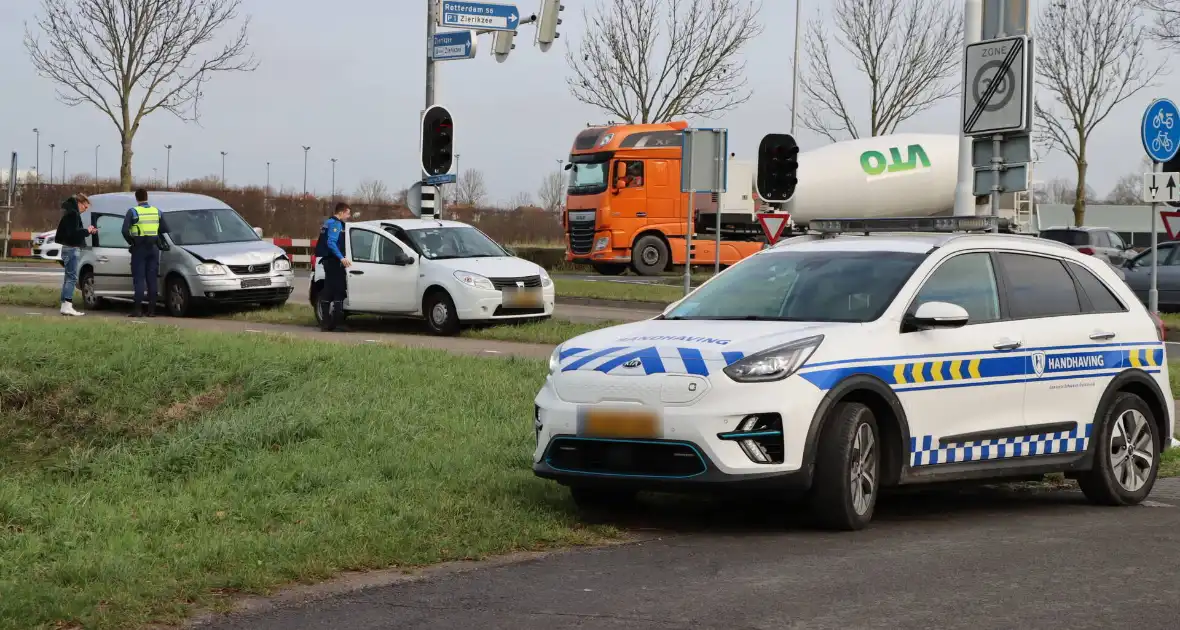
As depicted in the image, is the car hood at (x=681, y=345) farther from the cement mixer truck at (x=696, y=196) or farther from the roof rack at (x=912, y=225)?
the cement mixer truck at (x=696, y=196)

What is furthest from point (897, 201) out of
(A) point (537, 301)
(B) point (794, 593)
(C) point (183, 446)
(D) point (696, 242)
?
(B) point (794, 593)

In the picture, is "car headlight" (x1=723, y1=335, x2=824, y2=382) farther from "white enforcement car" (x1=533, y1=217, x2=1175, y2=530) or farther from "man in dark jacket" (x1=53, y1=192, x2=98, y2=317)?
"man in dark jacket" (x1=53, y1=192, x2=98, y2=317)

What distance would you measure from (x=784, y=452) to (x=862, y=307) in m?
1.11

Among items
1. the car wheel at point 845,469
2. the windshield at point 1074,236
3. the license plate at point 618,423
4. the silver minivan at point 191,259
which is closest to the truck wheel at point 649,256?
the windshield at point 1074,236

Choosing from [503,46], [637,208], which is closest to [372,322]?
[503,46]

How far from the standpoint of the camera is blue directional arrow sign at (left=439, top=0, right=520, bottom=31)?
2097 cm

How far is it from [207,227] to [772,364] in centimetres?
1720

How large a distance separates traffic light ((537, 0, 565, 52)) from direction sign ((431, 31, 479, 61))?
245 inches

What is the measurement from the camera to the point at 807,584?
619 cm

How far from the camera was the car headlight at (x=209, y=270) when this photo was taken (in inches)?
858

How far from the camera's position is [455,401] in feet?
38.3

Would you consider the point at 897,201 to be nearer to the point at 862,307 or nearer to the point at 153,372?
the point at 153,372

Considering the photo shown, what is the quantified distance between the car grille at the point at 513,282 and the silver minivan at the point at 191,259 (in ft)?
15.1

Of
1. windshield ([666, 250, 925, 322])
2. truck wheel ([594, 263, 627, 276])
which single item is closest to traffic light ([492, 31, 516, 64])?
truck wheel ([594, 263, 627, 276])
